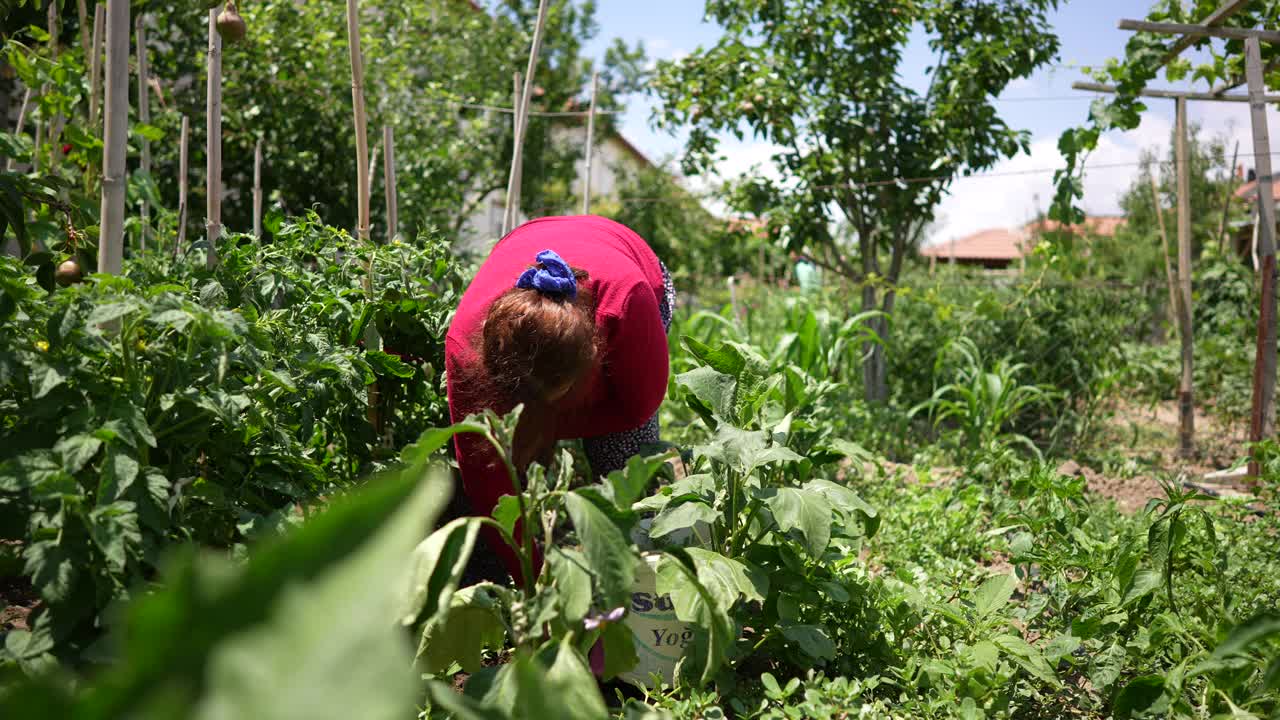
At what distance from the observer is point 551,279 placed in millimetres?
1795

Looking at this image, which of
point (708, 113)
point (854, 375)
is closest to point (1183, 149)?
point (854, 375)

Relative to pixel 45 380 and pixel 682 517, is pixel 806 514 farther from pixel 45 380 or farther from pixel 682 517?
pixel 45 380

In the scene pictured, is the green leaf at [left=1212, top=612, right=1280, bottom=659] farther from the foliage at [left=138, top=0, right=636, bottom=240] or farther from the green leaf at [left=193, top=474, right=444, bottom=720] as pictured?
the foliage at [left=138, top=0, right=636, bottom=240]

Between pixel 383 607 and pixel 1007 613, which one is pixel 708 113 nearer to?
pixel 1007 613

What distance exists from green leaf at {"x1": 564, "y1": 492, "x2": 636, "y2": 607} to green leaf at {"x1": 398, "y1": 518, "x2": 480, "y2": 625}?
0.16 m

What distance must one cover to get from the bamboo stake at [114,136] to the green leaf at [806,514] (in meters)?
1.22

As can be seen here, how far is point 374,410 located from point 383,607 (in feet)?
6.19

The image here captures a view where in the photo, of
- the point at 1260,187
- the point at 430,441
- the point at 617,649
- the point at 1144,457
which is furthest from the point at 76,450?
the point at 1144,457

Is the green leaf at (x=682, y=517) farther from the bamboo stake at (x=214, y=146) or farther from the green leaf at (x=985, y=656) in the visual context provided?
the bamboo stake at (x=214, y=146)

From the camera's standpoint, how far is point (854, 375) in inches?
190

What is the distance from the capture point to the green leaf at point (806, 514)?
59.9 inches

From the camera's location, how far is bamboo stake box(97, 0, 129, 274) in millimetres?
1517

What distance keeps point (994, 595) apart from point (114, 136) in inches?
72.3

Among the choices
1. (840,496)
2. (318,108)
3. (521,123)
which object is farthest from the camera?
(318,108)
